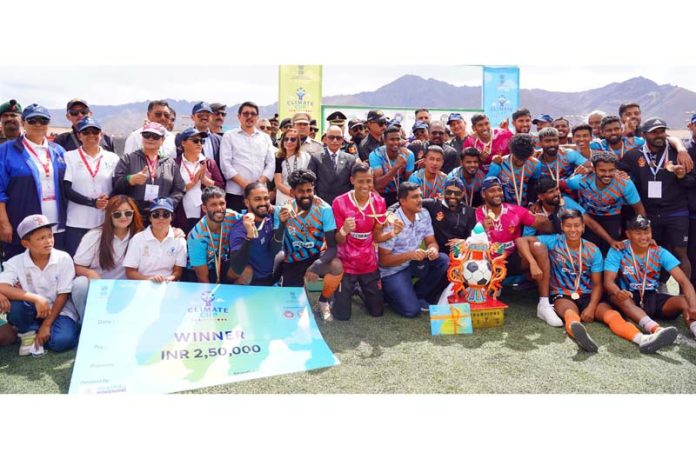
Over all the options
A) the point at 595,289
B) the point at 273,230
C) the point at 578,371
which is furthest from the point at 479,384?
the point at 273,230

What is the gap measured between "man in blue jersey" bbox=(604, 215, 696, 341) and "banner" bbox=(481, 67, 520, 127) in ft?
41.1

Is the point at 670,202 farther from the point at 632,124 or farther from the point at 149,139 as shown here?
the point at 149,139

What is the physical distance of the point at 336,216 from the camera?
551 centimetres

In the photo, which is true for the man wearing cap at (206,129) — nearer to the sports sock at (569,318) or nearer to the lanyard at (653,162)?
the sports sock at (569,318)

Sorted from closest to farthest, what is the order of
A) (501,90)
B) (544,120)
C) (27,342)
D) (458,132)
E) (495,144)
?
1. (27,342)
2. (495,144)
3. (458,132)
4. (544,120)
5. (501,90)

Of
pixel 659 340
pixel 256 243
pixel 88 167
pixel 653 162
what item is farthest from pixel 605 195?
pixel 88 167

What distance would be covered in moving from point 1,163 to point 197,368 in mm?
2894

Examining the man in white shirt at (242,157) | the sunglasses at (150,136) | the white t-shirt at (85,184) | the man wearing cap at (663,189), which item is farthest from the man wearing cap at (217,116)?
the man wearing cap at (663,189)

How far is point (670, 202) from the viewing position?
581 cm

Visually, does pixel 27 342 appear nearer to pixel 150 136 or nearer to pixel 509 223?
pixel 150 136

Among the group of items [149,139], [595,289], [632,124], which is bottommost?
→ [595,289]

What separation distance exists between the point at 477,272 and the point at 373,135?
2.64m

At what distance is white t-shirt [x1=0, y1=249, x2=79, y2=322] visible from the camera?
440 centimetres

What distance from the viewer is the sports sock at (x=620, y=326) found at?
186 inches
